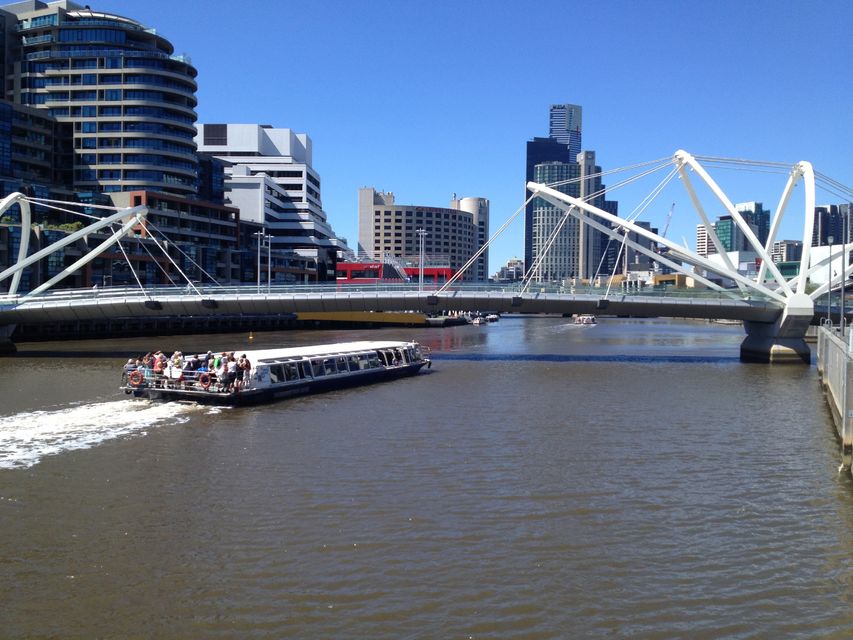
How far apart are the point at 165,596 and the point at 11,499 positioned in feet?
27.7

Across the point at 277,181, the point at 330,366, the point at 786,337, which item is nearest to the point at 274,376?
the point at 330,366

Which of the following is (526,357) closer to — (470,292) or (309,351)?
(470,292)

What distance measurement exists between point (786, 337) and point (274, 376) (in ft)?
150

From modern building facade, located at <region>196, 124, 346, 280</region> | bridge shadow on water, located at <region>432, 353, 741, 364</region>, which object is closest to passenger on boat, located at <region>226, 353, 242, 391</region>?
bridge shadow on water, located at <region>432, 353, 741, 364</region>

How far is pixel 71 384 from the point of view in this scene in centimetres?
4688

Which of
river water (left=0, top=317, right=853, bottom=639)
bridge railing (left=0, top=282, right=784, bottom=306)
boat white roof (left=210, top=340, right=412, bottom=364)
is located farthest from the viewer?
bridge railing (left=0, top=282, right=784, bottom=306)

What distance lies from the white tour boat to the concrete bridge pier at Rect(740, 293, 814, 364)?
108ft

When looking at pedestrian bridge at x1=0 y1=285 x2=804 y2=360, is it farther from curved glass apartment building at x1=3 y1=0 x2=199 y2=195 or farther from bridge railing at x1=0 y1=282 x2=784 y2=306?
curved glass apartment building at x1=3 y1=0 x2=199 y2=195

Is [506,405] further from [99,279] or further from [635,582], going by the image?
[99,279]

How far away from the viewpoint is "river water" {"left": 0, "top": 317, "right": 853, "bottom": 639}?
48.0 feet

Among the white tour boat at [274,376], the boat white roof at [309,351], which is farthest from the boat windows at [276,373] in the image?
the boat white roof at [309,351]

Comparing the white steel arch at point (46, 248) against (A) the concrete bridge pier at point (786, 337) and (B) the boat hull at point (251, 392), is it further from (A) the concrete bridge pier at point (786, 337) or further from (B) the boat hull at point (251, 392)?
(A) the concrete bridge pier at point (786, 337)

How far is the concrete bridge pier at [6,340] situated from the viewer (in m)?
68.2

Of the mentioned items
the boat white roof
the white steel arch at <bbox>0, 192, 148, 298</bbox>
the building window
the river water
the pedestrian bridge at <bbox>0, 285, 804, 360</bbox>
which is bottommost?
the river water
